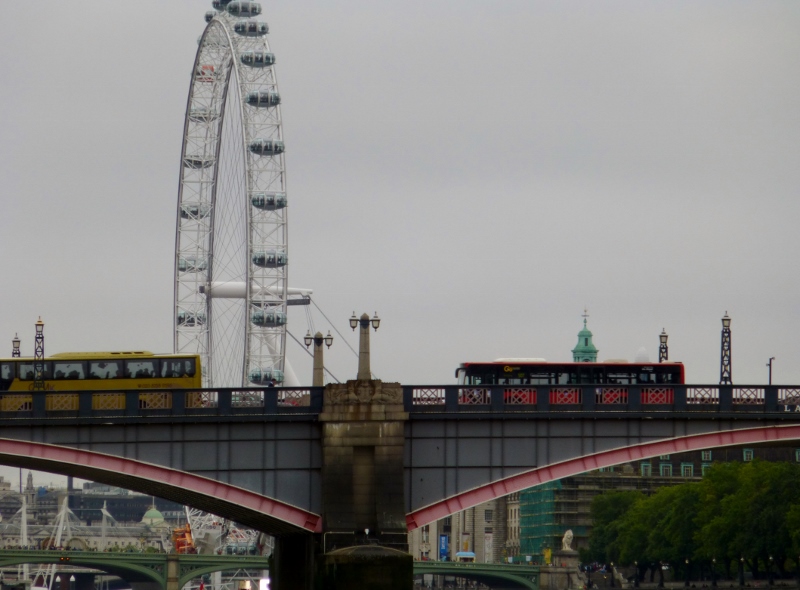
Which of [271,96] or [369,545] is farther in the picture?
[271,96]

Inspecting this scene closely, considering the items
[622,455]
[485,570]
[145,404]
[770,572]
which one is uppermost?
[145,404]

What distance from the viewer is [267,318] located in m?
123

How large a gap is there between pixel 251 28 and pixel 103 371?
45.2m

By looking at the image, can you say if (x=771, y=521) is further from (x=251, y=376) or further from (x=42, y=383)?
(x=42, y=383)

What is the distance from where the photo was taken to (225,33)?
400 feet


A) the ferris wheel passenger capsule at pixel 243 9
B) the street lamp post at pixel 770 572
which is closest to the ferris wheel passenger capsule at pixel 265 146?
the ferris wheel passenger capsule at pixel 243 9

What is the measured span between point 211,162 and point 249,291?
1149 centimetres

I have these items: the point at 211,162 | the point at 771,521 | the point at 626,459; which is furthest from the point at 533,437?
the point at 771,521

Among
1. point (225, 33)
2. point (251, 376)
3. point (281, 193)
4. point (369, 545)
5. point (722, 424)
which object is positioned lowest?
point (369, 545)

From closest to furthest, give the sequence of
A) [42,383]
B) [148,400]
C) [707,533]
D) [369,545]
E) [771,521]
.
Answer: [369,545]
[148,400]
[42,383]
[771,521]
[707,533]

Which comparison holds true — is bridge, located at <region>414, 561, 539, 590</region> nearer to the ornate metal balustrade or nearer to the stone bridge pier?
the ornate metal balustrade

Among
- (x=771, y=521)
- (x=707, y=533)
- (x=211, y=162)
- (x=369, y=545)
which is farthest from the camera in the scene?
(x=707, y=533)

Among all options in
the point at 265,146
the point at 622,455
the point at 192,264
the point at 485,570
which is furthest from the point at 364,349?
the point at 485,570

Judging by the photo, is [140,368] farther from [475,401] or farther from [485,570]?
[485,570]
